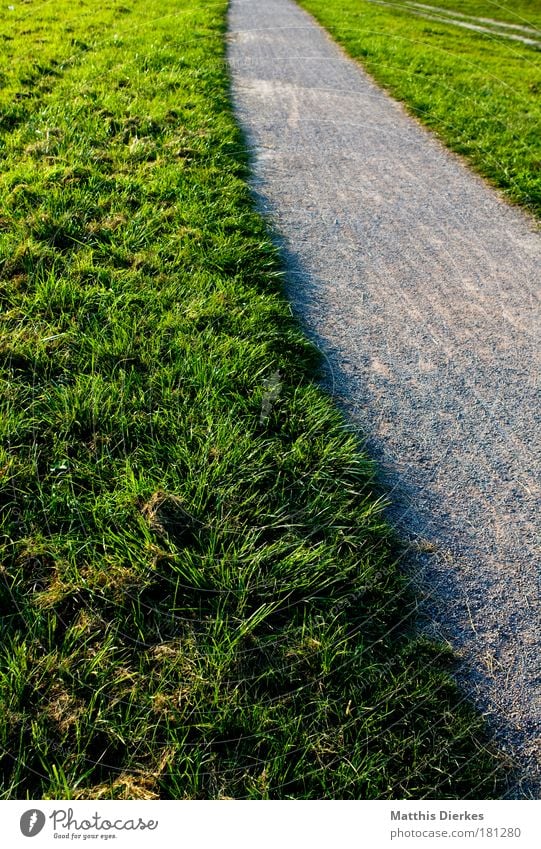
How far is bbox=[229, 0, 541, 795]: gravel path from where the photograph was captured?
2371mm

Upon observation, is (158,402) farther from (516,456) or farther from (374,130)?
(374,130)

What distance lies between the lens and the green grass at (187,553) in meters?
1.91

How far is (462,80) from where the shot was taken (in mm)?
9992

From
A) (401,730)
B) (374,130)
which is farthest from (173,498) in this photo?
(374,130)

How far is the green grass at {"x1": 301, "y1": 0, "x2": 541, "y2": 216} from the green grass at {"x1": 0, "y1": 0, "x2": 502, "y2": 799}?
392cm
